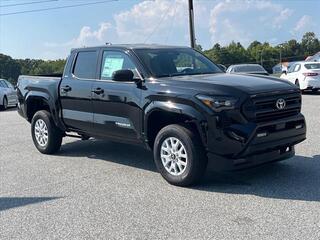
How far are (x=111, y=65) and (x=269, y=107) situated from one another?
2.68 meters

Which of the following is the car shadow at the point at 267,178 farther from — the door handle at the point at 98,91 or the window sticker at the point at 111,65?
the window sticker at the point at 111,65

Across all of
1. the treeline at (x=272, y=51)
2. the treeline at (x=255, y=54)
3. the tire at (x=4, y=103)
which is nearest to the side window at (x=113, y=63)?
the tire at (x=4, y=103)

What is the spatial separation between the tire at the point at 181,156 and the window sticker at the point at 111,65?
58.4 inches

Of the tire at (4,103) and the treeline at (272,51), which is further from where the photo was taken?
the treeline at (272,51)

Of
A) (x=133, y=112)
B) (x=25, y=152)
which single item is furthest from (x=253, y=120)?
(x=25, y=152)

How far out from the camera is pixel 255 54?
9675cm

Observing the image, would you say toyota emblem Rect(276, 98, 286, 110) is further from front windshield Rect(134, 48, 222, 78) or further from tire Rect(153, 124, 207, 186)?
front windshield Rect(134, 48, 222, 78)

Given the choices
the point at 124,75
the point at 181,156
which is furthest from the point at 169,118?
the point at 124,75

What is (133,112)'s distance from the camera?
689cm

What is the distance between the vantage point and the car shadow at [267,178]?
19.0 ft

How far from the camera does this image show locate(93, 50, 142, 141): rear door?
6.91 meters

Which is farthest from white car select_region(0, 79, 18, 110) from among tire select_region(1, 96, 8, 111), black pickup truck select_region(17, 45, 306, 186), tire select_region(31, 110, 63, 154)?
black pickup truck select_region(17, 45, 306, 186)

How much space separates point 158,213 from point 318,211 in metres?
1.68

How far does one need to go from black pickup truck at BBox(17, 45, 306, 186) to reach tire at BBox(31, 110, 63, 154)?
427 millimetres
